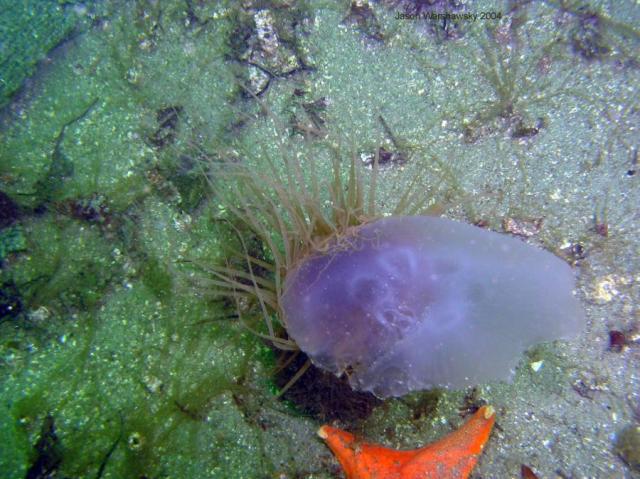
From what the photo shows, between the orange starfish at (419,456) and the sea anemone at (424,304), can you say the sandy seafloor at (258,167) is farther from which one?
the sea anemone at (424,304)

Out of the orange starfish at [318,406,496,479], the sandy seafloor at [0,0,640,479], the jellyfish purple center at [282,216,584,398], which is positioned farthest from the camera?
the sandy seafloor at [0,0,640,479]

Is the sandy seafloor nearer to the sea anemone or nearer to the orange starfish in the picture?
the orange starfish

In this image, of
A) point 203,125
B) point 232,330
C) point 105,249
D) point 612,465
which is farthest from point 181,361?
point 612,465

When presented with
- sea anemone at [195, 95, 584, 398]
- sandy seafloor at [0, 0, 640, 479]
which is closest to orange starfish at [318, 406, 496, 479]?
sandy seafloor at [0, 0, 640, 479]

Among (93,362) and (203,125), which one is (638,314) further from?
(93,362)

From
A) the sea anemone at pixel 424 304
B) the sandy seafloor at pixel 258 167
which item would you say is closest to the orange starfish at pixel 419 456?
the sandy seafloor at pixel 258 167

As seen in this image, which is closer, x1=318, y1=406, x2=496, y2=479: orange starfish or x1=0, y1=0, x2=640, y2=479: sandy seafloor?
x1=318, y1=406, x2=496, y2=479: orange starfish
